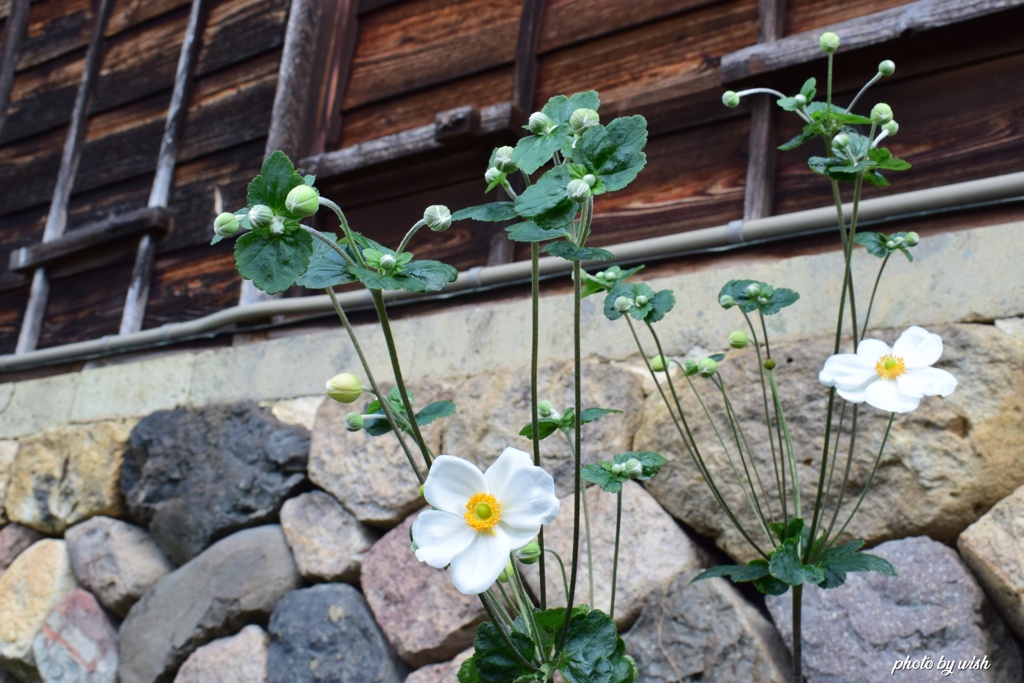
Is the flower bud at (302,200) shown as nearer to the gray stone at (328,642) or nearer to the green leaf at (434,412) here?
the green leaf at (434,412)

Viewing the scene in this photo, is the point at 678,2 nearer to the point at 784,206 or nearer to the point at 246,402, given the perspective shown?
→ the point at 784,206

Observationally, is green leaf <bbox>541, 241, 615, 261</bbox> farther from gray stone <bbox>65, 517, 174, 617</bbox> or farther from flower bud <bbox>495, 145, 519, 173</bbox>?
gray stone <bbox>65, 517, 174, 617</bbox>

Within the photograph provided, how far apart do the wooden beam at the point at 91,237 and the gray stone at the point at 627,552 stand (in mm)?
2029

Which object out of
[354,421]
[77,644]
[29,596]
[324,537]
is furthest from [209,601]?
[354,421]

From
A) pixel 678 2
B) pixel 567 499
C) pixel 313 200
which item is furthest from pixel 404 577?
pixel 678 2

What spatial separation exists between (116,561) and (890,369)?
2190 millimetres

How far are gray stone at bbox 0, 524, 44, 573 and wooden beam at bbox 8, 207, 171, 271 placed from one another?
41.3 inches

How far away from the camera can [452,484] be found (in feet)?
3.23

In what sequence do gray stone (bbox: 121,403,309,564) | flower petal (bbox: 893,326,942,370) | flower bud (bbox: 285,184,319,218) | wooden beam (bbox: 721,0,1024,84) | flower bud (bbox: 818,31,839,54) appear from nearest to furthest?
flower bud (bbox: 285,184,319,218) → flower petal (bbox: 893,326,942,370) → flower bud (bbox: 818,31,839,54) → wooden beam (bbox: 721,0,1024,84) → gray stone (bbox: 121,403,309,564)

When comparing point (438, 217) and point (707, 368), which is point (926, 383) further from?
point (438, 217)

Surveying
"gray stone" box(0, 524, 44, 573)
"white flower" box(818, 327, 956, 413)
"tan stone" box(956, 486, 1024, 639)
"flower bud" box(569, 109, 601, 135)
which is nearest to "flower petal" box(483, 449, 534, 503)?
"flower bud" box(569, 109, 601, 135)

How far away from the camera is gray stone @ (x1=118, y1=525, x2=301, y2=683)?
2385 mm

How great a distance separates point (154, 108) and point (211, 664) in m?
2.22

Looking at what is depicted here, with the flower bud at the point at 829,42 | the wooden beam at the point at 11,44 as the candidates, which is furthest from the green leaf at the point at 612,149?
the wooden beam at the point at 11,44
